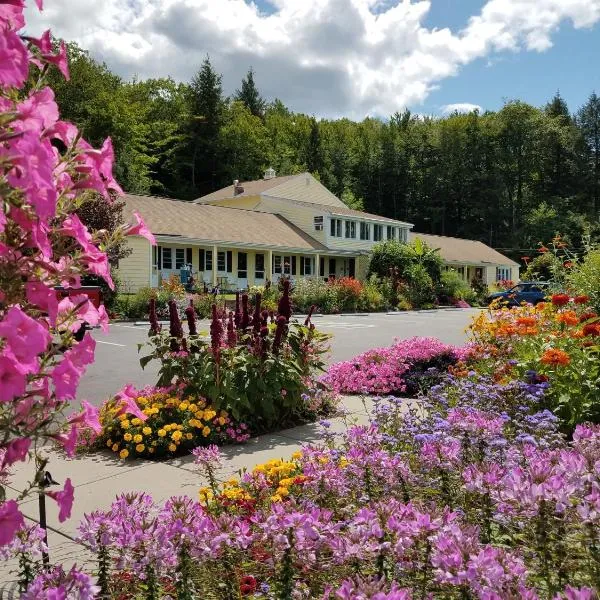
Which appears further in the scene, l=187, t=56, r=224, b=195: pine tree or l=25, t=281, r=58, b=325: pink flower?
l=187, t=56, r=224, b=195: pine tree

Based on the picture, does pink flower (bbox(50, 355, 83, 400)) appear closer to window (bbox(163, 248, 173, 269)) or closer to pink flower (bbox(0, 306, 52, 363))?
pink flower (bbox(0, 306, 52, 363))

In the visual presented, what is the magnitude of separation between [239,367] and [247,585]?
329cm

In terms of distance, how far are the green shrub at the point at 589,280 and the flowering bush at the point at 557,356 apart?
1645 millimetres

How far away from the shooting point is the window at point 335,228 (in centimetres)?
3562

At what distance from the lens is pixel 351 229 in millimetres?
37156

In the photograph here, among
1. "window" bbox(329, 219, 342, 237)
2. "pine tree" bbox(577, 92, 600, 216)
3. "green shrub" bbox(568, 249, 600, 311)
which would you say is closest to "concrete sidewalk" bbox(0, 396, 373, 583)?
"green shrub" bbox(568, 249, 600, 311)

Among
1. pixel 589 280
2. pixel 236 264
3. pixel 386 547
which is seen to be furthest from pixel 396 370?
pixel 236 264

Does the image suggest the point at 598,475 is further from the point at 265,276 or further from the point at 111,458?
the point at 265,276

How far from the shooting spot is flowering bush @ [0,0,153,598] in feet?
3.46

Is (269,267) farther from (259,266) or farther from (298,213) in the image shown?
(298,213)

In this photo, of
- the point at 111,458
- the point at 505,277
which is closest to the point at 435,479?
the point at 111,458

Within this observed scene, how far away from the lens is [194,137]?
54.3m

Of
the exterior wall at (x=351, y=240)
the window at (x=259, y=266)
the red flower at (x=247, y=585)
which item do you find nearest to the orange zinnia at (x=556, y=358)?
the red flower at (x=247, y=585)

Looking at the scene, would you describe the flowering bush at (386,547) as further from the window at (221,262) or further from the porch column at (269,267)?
the porch column at (269,267)
